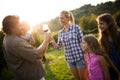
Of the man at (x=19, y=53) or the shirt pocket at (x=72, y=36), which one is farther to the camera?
the shirt pocket at (x=72, y=36)

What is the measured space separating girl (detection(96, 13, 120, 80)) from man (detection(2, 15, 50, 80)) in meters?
1.28

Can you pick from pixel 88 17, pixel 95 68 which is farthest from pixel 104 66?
pixel 88 17

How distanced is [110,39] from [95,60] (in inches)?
19.9

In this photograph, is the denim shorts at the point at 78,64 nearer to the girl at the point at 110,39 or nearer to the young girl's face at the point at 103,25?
the girl at the point at 110,39

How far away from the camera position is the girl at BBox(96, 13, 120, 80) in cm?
488

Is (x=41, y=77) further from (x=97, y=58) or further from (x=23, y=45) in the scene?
(x=97, y=58)

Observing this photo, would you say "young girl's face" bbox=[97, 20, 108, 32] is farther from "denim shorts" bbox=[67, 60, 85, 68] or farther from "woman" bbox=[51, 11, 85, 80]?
"denim shorts" bbox=[67, 60, 85, 68]

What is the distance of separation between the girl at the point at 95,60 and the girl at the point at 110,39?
181mm

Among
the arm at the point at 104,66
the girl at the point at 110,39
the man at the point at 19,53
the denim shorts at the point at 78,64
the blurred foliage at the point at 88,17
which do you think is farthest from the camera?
the blurred foliage at the point at 88,17

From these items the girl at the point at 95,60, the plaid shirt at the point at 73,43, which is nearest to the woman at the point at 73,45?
the plaid shirt at the point at 73,43

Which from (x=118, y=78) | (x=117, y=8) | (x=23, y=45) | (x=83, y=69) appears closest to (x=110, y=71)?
(x=118, y=78)

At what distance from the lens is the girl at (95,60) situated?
4.73 m

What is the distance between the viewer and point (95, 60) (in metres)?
4.79

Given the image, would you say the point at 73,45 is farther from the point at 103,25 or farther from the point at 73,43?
the point at 103,25
